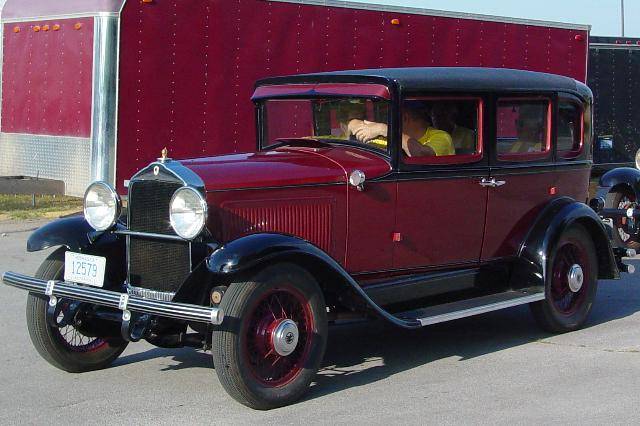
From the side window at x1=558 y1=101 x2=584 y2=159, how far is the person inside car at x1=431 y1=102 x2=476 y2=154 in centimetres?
96

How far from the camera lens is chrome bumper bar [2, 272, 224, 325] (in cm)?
479

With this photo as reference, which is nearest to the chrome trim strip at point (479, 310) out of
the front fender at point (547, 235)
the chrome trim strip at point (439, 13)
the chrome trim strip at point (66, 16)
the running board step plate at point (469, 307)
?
the running board step plate at point (469, 307)

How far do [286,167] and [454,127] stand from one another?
4.41ft

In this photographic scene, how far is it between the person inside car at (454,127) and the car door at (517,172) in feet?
0.64

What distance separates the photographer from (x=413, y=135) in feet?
20.3

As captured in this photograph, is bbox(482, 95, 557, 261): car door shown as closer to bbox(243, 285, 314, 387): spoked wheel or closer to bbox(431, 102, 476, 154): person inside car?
bbox(431, 102, 476, 154): person inside car

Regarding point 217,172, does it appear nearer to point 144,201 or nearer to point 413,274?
point 144,201

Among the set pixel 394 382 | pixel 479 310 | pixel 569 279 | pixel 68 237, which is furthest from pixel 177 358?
pixel 569 279

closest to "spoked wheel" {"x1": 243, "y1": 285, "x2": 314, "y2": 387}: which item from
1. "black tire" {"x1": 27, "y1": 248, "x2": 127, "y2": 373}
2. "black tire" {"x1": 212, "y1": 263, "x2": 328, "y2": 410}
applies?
"black tire" {"x1": 212, "y1": 263, "x2": 328, "y2": 410}

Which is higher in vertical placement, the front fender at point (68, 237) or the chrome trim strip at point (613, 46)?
the chrome trim strip at point (613, 46)

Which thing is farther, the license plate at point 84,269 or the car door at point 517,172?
the car door at point 517,172

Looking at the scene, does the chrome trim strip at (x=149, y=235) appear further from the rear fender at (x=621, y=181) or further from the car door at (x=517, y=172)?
the rear fender at (x=621, y=181)

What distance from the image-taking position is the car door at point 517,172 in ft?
21.6

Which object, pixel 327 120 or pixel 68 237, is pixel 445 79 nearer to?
pixel 327 120
